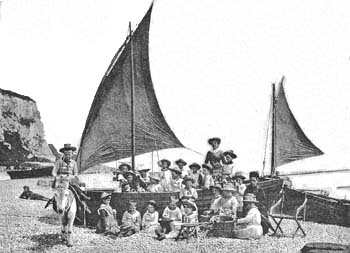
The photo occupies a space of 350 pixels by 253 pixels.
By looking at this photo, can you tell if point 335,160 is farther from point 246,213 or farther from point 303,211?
point 246,213

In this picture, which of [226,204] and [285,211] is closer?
[226,204]

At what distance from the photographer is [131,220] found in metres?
5.76

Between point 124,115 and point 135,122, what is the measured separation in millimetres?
200

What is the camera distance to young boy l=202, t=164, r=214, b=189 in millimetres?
6091

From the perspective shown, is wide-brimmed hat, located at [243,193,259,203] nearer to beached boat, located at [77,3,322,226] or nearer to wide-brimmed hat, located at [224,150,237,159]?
beached boat, located at [77,3,322,226]

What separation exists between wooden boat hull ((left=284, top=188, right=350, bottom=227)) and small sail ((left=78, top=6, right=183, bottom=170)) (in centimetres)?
196

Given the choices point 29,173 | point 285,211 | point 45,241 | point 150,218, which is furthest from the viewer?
point 29,173

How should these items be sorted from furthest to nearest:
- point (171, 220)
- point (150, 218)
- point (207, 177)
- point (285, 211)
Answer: point (207, 177)
point (285, 211)
point (150, 218)
point (171, 220)

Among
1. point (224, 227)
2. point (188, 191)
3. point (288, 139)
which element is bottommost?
point (224, 227)

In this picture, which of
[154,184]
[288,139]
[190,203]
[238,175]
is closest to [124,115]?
[154,184]

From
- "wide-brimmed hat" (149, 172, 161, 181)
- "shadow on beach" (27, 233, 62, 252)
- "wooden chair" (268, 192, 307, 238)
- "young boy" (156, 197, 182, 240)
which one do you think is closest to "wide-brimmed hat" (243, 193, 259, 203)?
"wooden chair" (268, 192, 307, 238)

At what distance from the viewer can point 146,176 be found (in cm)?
640

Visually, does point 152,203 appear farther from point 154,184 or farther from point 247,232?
point 247,232

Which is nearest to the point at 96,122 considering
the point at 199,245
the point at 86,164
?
the point at 86,164
